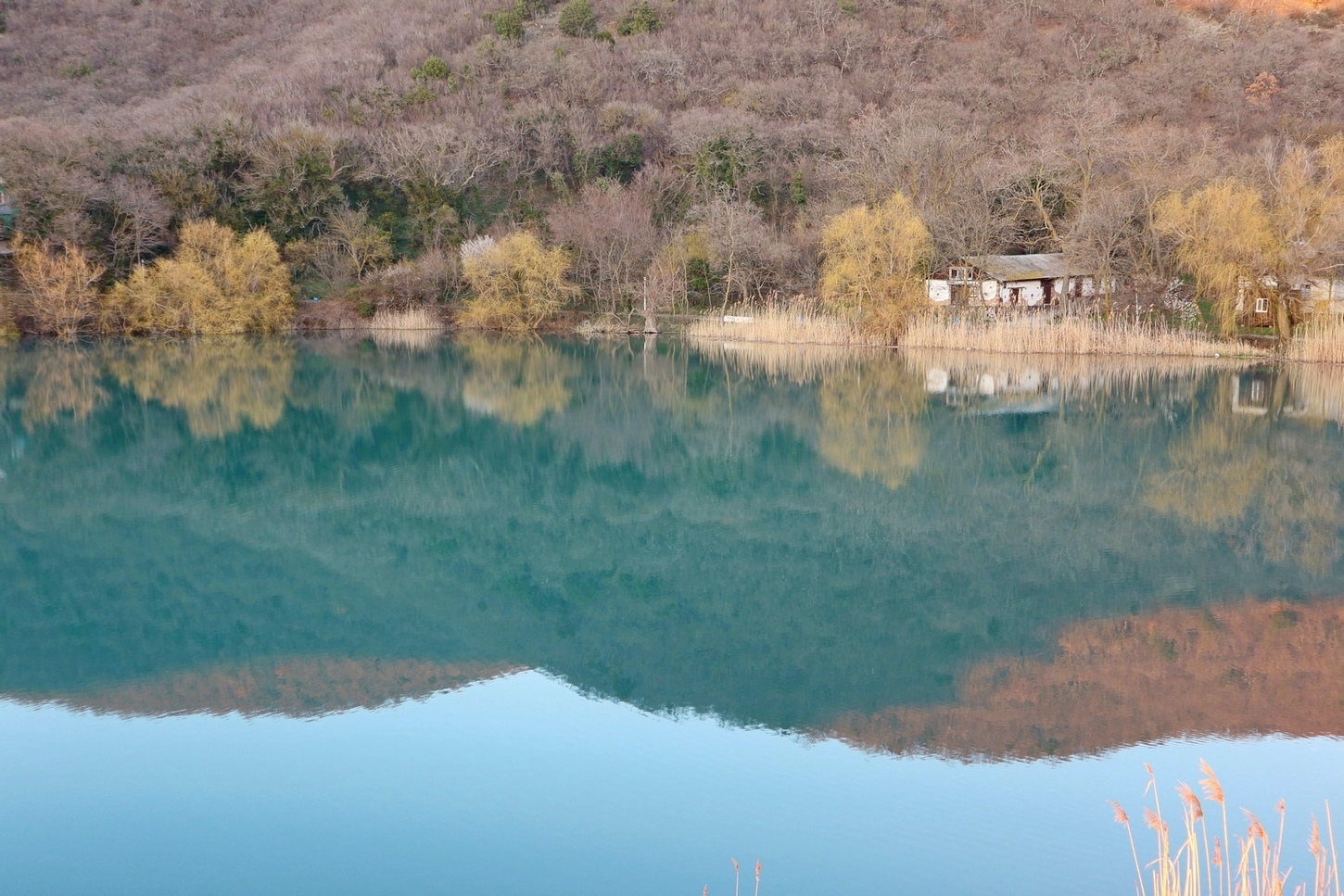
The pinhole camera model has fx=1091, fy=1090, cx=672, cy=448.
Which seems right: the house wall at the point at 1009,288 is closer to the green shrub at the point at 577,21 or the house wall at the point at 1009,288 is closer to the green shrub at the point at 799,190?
the green shrub at the point at 799,190

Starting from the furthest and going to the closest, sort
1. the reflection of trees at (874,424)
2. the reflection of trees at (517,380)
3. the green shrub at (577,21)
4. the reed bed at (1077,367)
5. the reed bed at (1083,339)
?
the green shrub at (577,21), the reed bed at (1083,339), the reed bed at (1077,367), the reflection of trees at (517,380), the reflection of trees at (874,424)

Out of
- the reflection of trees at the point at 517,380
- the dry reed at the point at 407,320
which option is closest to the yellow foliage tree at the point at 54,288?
the dry reed at the point at 407,320

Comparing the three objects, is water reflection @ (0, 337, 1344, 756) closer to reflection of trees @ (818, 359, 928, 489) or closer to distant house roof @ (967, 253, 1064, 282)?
reflection of trees @ (818, 359, 928, 489)

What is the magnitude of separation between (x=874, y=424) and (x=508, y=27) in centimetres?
5400

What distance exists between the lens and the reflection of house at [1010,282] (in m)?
37.5

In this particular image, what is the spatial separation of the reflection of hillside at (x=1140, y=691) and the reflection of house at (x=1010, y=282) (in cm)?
2811

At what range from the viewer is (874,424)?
20062mm

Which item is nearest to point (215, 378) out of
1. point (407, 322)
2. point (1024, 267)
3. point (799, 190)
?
point (407, 322)

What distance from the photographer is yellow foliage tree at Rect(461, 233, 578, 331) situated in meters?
40.1

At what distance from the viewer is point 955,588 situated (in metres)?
10.9

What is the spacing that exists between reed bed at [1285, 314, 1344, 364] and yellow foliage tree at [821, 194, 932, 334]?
9.76m

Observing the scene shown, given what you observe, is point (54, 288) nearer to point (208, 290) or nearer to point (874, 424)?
point (208, 290)

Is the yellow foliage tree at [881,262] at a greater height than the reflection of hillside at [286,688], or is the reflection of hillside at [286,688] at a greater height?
the yellow foliage tree at [881,262]

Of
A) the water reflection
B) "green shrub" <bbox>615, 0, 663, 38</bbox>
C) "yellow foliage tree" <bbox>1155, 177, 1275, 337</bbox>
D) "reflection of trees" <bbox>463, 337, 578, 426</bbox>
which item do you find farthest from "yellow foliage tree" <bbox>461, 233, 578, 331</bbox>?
"green shrub" <bbox>615, 0, 663, 38</bbox>
